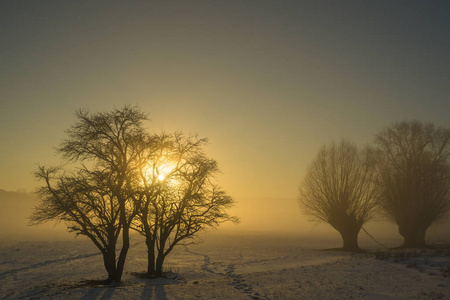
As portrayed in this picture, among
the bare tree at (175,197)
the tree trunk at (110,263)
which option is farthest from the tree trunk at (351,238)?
the tree trunk at (110,263)

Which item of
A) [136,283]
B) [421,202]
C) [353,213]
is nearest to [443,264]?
[353,213]

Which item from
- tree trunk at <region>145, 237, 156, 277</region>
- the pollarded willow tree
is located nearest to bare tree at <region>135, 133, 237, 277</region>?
tree trunk at <region>145, 237, 156, 277</region>

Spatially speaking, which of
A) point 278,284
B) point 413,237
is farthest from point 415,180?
point 278,284

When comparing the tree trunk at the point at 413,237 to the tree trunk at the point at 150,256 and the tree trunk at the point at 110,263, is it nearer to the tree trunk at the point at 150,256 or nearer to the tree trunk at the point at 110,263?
the tree trunk at the point at 150,256

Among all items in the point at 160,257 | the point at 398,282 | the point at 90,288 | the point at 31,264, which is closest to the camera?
the point at 90,288

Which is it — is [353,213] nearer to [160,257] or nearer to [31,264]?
[160,257]

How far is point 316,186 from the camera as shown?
4034 centimetres

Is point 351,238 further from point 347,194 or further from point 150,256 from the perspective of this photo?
point 150,256

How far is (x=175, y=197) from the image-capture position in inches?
796

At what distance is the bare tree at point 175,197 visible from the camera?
19.0m

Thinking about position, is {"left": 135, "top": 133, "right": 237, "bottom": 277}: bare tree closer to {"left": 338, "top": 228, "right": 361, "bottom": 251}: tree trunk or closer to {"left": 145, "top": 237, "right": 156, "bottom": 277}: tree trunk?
{"left": 145, "top": 237, "right": 156, "bottom": 277}: tree trunk

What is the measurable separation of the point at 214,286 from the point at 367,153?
30921 mm

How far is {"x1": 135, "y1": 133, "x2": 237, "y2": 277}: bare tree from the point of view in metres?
19.0

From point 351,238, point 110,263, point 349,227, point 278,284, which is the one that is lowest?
point 278,284
